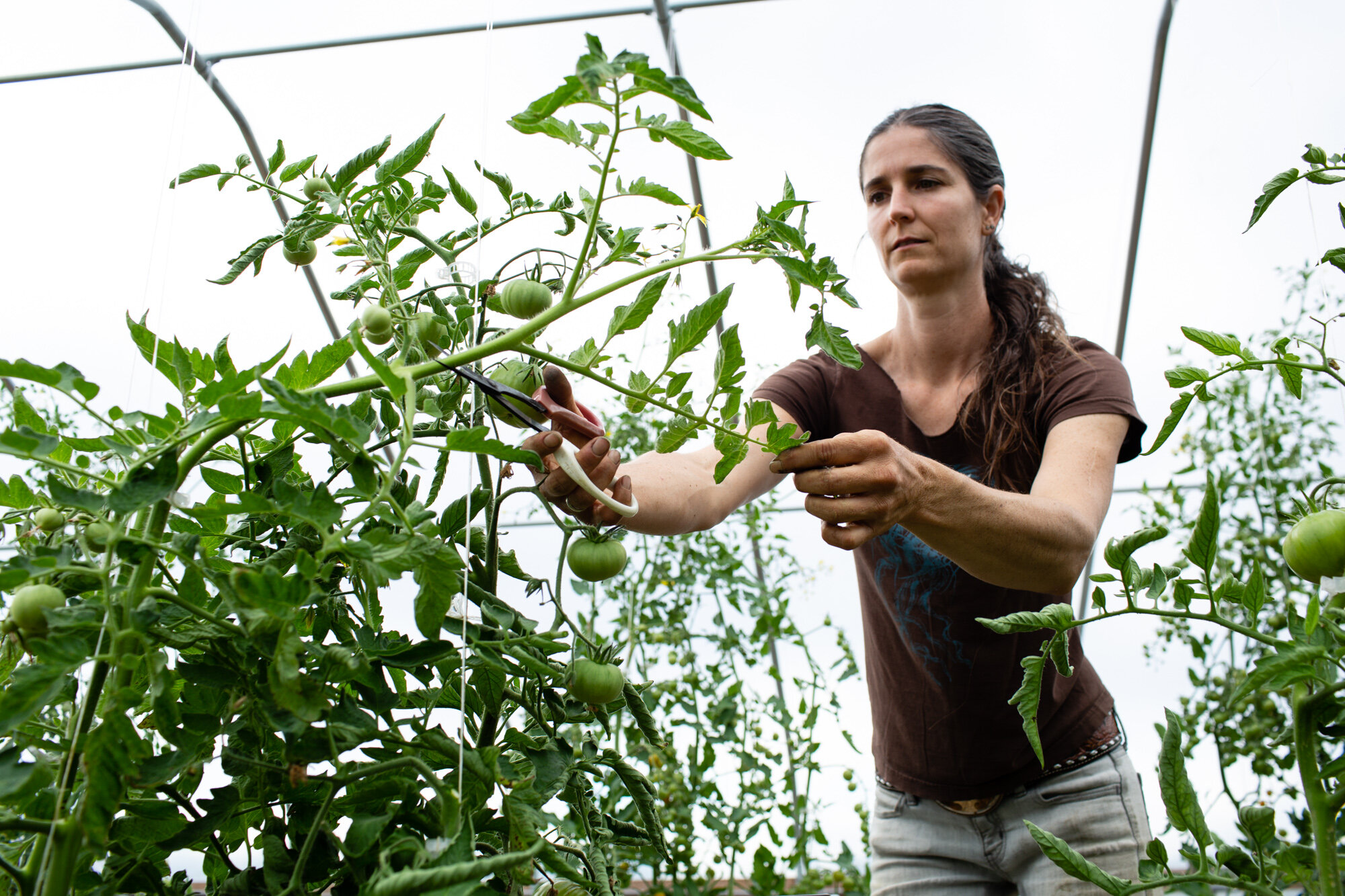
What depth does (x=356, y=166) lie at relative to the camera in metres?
0.73

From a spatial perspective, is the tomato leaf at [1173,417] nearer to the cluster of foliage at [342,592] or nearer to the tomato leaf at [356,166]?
the cluster of foliage at [342,592]

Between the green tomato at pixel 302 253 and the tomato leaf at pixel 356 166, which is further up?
the tomato leaf at pixel 356 166

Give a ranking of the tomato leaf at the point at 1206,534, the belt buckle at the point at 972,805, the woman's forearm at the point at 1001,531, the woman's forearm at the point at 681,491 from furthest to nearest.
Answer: the belt buckle at the point at 972,805 → the woman's forearm at the point at 681,491 → the woman's forearm at the point at 1001,531 → the tomato leaf at the point at 1206,534

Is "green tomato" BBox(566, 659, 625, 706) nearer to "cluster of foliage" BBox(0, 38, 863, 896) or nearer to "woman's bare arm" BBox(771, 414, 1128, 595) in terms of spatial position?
"cluster of foliage" BBox(0, 38, 863, 896)

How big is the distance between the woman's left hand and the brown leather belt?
61cm

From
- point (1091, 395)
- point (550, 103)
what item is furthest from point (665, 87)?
point (1091, 395)

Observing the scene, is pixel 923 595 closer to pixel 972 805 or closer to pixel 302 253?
pixel 972 805

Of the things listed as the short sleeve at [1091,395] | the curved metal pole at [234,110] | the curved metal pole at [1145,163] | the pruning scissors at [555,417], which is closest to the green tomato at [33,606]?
the pruning scissors at [555,417]

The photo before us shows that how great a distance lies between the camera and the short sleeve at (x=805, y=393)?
146 cm

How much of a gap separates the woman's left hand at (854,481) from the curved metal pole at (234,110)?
179 cm

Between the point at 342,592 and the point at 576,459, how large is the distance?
0.67 ft

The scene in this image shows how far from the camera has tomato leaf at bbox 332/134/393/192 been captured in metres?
0.72

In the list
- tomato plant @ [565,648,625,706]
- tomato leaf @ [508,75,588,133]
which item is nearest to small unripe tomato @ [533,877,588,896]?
tomato plant @ [565,648,625,706]

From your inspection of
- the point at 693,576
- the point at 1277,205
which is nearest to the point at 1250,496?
the point at 1277,205
